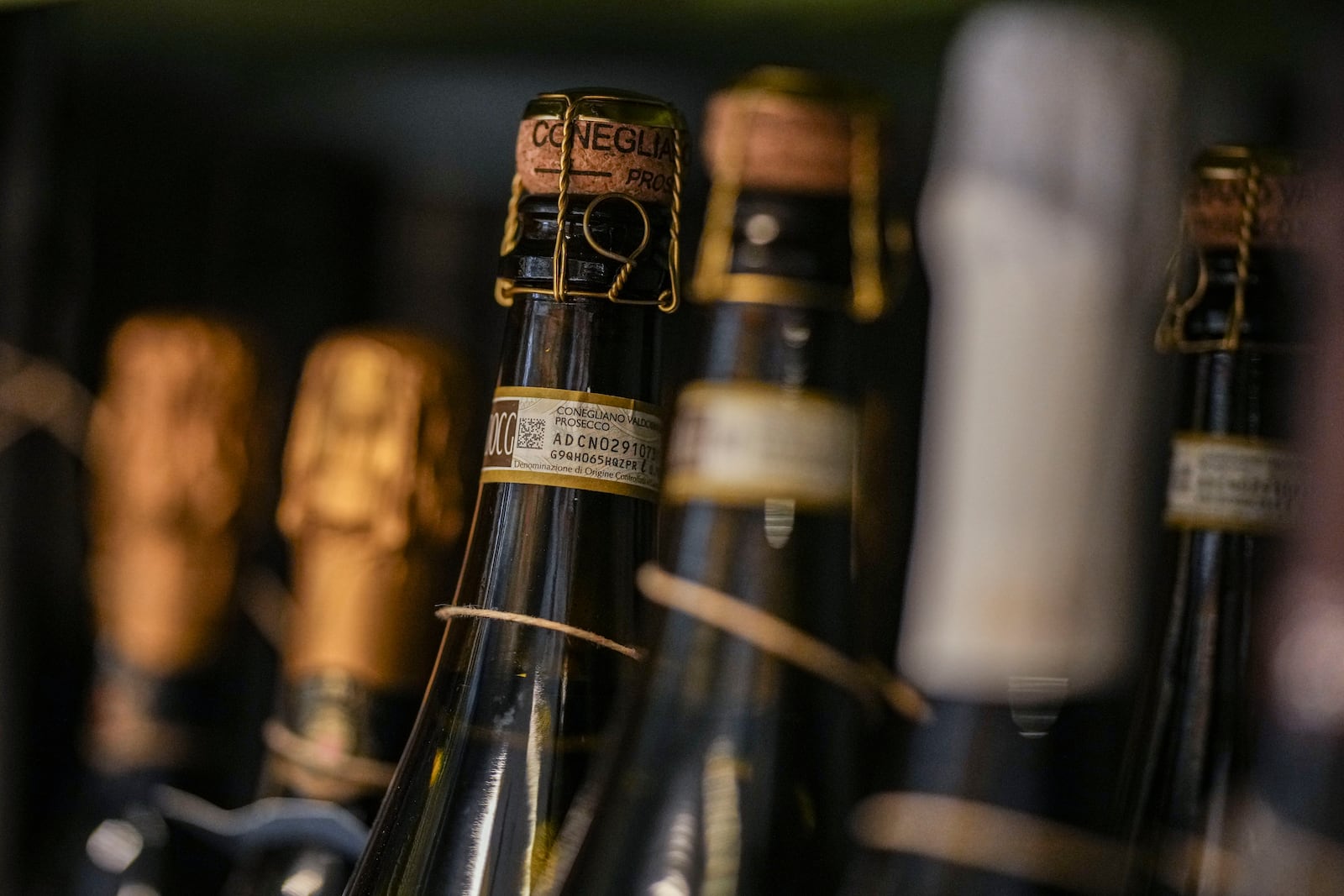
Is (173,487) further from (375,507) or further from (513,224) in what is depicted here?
(513,224)

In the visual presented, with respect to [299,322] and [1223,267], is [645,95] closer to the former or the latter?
[1223,267]

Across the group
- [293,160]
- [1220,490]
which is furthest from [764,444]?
[293,160]

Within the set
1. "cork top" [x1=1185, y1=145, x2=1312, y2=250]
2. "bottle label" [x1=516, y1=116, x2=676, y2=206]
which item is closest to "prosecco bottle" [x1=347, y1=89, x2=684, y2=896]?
"bottle label" [x1=516, y1=116, x2=676, y2=206]

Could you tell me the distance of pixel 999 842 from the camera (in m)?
0.41

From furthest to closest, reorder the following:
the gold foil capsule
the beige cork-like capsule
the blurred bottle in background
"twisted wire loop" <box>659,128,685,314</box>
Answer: the gold foil capsule < the beige cork-like capsule < "twisted wire loop" <box>659,128,685,314</box> < the blurred bottle in background

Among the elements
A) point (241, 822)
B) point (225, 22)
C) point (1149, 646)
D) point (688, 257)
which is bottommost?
point (241, 822)

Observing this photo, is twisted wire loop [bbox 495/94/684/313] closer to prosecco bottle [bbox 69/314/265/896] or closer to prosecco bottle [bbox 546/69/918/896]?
prosecco bottle [bbox 546/69/918/896]

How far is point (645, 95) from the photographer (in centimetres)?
40

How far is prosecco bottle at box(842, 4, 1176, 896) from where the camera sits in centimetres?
37

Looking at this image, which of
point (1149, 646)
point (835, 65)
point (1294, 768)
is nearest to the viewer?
point (1294, 768)

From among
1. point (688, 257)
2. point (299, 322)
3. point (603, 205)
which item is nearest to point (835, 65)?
point (688, 257)

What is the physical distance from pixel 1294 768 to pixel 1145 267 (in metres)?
0.12

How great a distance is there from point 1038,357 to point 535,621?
137 millimetres

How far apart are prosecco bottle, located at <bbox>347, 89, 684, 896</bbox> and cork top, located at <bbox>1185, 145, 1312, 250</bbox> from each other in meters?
0.12
